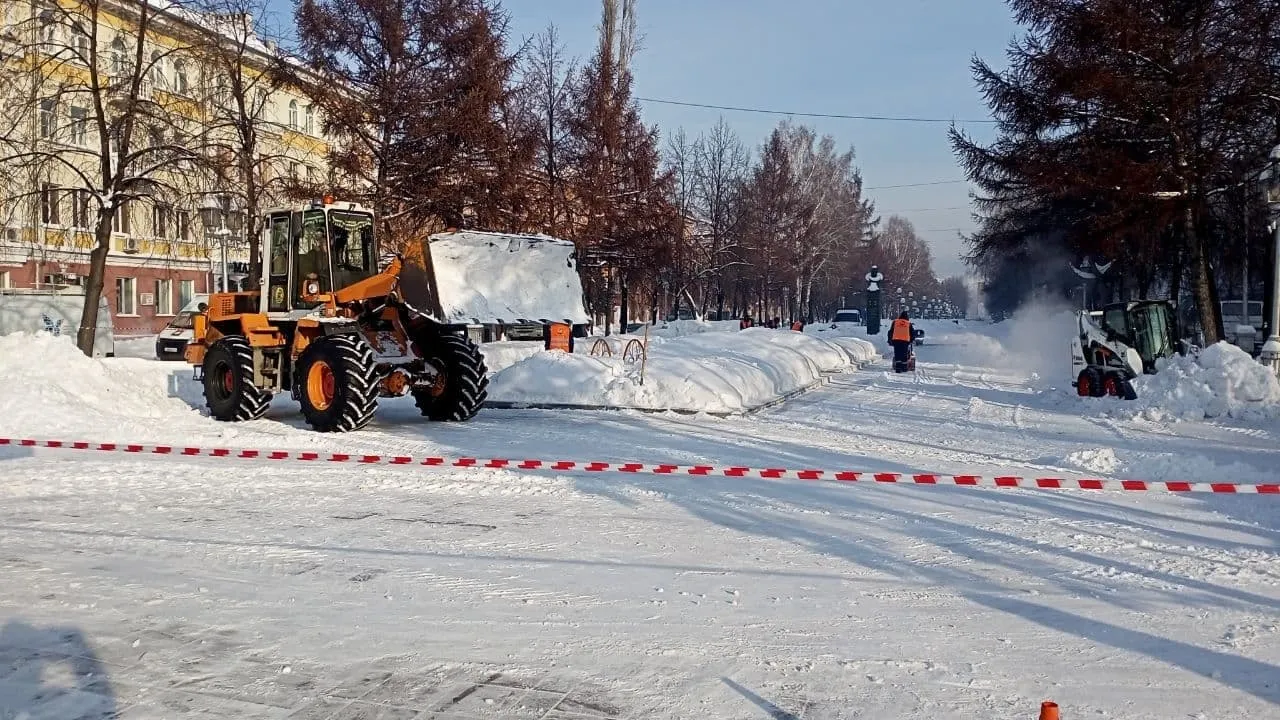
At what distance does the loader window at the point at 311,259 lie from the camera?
15438 millimetres

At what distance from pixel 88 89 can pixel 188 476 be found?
506 inches

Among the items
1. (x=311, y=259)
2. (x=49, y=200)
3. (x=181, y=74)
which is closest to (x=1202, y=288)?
(x=311, y=259)

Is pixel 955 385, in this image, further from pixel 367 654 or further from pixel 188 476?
pixel 367 654

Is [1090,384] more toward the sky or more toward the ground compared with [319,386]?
more toward the ground

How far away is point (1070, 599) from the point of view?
261 inches

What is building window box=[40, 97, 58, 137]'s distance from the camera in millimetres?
21031

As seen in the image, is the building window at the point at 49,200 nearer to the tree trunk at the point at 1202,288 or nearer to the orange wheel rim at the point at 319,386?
the orange wheel rim at the point at 319,386

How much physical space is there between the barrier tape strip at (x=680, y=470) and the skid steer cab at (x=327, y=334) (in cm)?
223

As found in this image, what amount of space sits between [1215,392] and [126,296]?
141 feet

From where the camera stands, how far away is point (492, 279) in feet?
59.5

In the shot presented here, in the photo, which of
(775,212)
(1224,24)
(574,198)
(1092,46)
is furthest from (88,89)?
(775,212)

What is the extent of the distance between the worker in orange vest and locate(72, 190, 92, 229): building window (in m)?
21.1

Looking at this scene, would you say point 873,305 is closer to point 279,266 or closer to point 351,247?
point 351,247

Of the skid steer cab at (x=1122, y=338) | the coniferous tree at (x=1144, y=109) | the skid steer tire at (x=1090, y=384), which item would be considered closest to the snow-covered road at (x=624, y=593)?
the skid steer tire at (x=1090, y=384)
